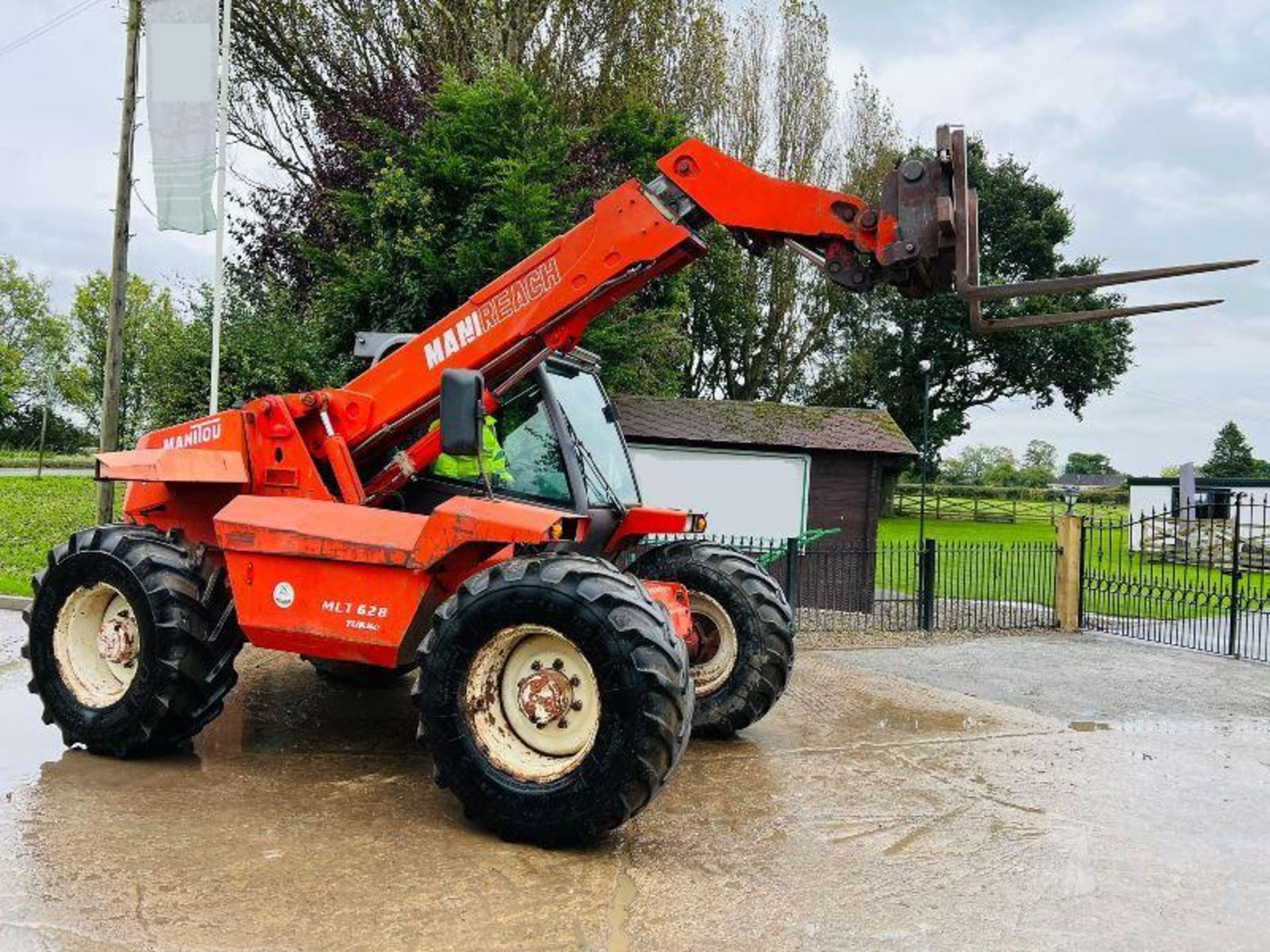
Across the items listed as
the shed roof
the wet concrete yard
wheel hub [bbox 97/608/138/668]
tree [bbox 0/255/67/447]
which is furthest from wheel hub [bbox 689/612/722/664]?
tree [bbox 0/255/67/447]

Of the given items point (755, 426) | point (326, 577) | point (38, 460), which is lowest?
point (326, 577)

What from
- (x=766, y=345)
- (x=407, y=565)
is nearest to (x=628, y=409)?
(x=407, y=565)

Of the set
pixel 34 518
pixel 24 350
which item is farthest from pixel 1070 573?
→ pixel 24 350

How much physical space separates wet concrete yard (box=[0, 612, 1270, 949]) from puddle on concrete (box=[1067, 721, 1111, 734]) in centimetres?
6

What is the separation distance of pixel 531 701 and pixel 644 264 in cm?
243

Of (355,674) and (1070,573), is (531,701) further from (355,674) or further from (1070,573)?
(1070,573)

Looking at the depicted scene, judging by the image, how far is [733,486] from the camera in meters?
17.3

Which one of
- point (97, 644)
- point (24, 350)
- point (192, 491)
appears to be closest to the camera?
point (97, 644)

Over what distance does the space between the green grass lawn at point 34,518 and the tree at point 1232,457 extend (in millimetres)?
54926

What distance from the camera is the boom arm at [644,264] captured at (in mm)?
5402

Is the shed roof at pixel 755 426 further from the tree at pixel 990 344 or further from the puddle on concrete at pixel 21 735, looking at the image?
the tree at pixel 990 344

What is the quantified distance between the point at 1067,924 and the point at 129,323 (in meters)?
50.2

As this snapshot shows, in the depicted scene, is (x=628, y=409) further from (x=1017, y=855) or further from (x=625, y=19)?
(x=1017, y=855)

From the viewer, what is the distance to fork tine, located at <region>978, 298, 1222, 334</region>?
4.86 metres
